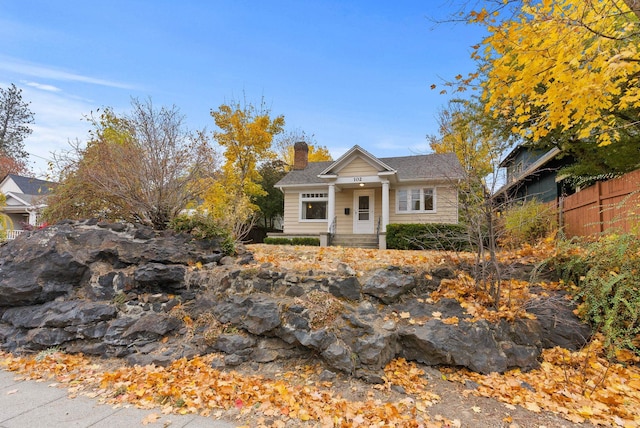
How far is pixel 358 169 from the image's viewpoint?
14273 millimetres

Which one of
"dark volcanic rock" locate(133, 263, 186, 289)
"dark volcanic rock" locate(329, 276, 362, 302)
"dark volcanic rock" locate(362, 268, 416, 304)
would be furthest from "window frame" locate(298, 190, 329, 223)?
"dark volcanic rock" locate(329, 276, 362, 302)

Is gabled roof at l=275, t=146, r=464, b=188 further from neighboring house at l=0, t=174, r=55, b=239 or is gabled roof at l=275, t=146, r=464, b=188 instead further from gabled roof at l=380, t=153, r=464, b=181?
neighboring house at l=0, t=174, r=55, b=239

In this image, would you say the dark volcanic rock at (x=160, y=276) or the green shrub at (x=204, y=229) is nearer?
the dark volcanic rock at (x=160, y=276)

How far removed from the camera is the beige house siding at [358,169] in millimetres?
14148

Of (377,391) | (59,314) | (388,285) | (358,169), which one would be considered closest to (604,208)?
(388,285)

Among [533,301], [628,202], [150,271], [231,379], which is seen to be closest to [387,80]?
[628,202]

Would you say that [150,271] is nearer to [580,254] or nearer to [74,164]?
[74,164]

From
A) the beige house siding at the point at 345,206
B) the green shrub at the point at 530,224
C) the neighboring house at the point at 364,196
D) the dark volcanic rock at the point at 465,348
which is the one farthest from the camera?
the beige house siding at the point at 345,206

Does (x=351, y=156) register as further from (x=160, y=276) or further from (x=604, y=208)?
(x=160, y=276)

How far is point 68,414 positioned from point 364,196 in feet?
44.2

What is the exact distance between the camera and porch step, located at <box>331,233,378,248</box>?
13.2 m

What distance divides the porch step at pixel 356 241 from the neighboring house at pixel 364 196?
78 millimetres

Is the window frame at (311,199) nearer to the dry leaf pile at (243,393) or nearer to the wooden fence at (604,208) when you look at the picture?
the wooden fence at (604,208)

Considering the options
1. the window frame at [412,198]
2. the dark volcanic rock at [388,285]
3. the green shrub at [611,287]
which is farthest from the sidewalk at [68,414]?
the window frame at [412,198]
